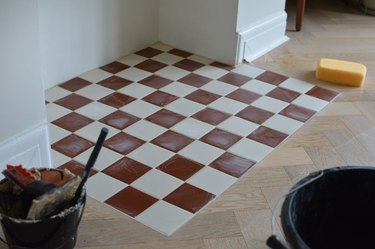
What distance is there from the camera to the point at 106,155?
5.97ft

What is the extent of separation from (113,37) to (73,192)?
1.16m

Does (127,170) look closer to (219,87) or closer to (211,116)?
(211,116)

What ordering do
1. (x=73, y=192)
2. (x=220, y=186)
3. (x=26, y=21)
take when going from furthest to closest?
(x=220, y=186), (x=26, y=21), (x=73, y=192)

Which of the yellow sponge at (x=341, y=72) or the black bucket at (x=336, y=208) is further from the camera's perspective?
the yellow sponge at (x=341, y=72)

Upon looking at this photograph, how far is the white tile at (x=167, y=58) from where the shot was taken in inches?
97.4

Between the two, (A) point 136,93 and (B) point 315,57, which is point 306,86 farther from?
(A) point 136,93

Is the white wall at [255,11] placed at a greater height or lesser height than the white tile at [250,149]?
greater

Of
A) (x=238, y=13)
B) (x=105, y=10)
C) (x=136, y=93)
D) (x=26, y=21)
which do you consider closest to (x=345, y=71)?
(x=238, y=13)

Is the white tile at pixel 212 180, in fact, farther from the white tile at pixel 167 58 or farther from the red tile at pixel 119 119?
the white tile at pixel 167 58

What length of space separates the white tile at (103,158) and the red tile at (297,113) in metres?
0.66

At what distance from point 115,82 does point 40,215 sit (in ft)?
3.36

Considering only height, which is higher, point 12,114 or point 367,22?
point 12,114

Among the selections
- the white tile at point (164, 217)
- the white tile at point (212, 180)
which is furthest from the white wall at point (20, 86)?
the white tile at point (212, 180)

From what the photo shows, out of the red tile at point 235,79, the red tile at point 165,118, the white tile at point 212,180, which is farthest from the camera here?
the red tile at point 235,79
